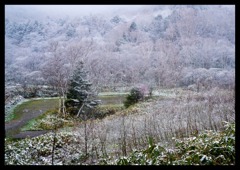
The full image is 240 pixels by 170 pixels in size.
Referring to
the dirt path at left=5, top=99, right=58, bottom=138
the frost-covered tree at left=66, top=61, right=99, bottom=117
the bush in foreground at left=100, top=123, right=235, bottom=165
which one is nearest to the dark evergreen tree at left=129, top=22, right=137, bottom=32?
the frost-covered tree at left=66, top=61, right=99, bottom=117

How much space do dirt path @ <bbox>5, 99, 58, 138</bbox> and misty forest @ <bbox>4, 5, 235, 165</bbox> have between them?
0.6 inches

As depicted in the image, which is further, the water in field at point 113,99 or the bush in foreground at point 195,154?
the water in field at point 113,99

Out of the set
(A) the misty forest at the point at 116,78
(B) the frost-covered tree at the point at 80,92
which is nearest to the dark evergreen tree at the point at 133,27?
(A) the misty forest at the point at 116,78

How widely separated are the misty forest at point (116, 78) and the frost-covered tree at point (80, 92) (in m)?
0.02

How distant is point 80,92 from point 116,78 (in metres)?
0.71

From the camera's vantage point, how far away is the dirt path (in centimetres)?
382

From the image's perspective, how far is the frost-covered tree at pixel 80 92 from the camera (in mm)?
4504

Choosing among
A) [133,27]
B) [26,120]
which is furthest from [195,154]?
[26,120]

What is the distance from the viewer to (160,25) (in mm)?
4543

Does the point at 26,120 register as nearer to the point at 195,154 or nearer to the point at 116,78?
the point at 116,78

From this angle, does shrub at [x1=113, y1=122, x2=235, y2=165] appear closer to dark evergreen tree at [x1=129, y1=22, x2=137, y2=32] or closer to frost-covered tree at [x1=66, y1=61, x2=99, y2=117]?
frost-covered tree at [x1=66, y1=61, x2=99, y2=117]

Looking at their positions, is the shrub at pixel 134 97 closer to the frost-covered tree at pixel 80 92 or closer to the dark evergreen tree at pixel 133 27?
the frost-covered tree at pixel 80 92

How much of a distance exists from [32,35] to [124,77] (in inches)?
68.4
